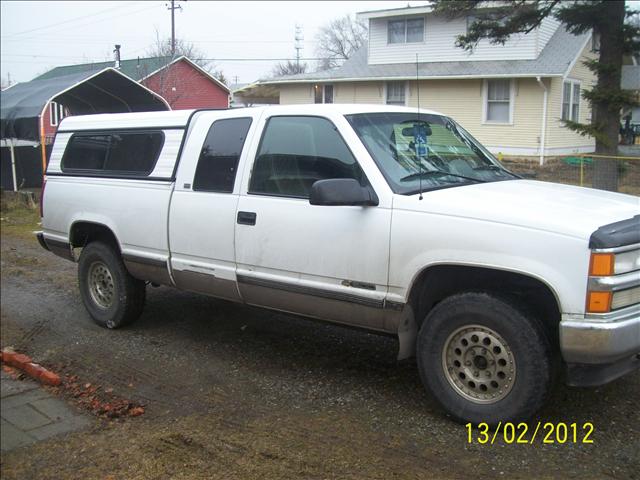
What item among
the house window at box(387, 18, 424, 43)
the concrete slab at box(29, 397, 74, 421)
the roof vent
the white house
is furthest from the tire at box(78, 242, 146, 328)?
the house window at box(387, 18, 424, 43)

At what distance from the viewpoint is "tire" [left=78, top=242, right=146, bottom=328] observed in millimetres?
5938

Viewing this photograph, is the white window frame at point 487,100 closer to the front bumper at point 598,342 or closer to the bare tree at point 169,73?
the bare tree at point 169,73

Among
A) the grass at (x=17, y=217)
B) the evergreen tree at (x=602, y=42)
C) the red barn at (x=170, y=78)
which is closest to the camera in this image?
the red barn at (x=170, y=78)

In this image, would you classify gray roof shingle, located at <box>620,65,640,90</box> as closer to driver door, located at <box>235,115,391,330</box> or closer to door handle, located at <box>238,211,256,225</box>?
driver door, located at <box>235,115,391,330</box>

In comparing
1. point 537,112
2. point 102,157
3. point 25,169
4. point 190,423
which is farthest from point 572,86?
point 190,423

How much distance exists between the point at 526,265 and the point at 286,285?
172cm

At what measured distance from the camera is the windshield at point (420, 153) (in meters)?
4.24

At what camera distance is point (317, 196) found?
158 inches

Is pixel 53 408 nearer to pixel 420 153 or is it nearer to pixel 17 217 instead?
pixel 420 153

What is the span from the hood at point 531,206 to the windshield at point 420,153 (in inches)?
6.5

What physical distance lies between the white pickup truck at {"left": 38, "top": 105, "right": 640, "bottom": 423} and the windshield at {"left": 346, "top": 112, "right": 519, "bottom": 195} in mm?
15
